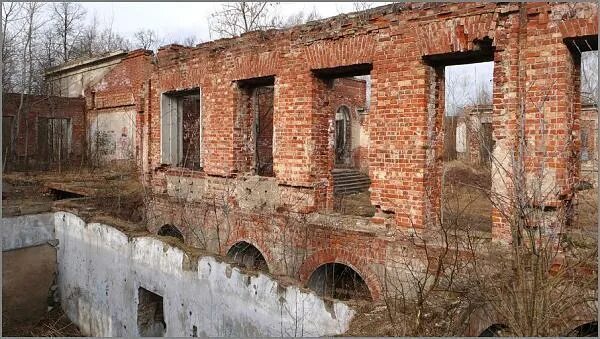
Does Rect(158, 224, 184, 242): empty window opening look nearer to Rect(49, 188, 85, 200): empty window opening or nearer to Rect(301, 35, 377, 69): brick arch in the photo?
Rect(49, 188, 85, 200): empty window opening

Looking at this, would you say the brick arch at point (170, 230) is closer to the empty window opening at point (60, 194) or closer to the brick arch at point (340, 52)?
the empty window opening at point (60, 194)

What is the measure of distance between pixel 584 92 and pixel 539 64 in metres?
0.64

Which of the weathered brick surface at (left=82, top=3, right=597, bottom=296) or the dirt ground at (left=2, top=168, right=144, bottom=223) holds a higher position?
the weathered brick surface at (left=82, top=3, right=597, bottom=296)

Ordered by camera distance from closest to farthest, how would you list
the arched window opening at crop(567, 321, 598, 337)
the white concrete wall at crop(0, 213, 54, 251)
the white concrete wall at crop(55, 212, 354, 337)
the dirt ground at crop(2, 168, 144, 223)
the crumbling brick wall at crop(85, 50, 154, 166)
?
1. the arched window opening at crop(567, 321, 598, 337)
2. the white concrete wall at crop(55, 212, 354, 337)
3. the white concrete wall at crop(0, 213, 54, 251)
4. the dirt ground at crop(2, 168, 144, 223)
5. the crumbling brick wall at crop(85, 50, 154, 166)

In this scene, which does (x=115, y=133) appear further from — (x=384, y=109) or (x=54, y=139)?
(x=384, y=109)

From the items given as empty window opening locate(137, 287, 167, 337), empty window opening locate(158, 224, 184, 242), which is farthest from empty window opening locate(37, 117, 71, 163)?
empty window opening locate(137, 287, 167, 337)

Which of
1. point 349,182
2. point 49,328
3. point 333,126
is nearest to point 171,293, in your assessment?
point 49,328

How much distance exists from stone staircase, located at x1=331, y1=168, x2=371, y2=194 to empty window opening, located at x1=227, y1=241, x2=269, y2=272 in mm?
5710

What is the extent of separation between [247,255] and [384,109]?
4.00 meters

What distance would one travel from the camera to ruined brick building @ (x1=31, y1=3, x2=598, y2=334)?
17.1 feet

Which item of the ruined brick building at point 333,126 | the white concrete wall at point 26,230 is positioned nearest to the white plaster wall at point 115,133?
the ruined brick building at point 333,126

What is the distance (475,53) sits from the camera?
5766 millimetres

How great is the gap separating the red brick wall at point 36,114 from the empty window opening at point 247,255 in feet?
40.9

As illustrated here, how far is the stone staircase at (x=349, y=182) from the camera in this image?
48.2ft
